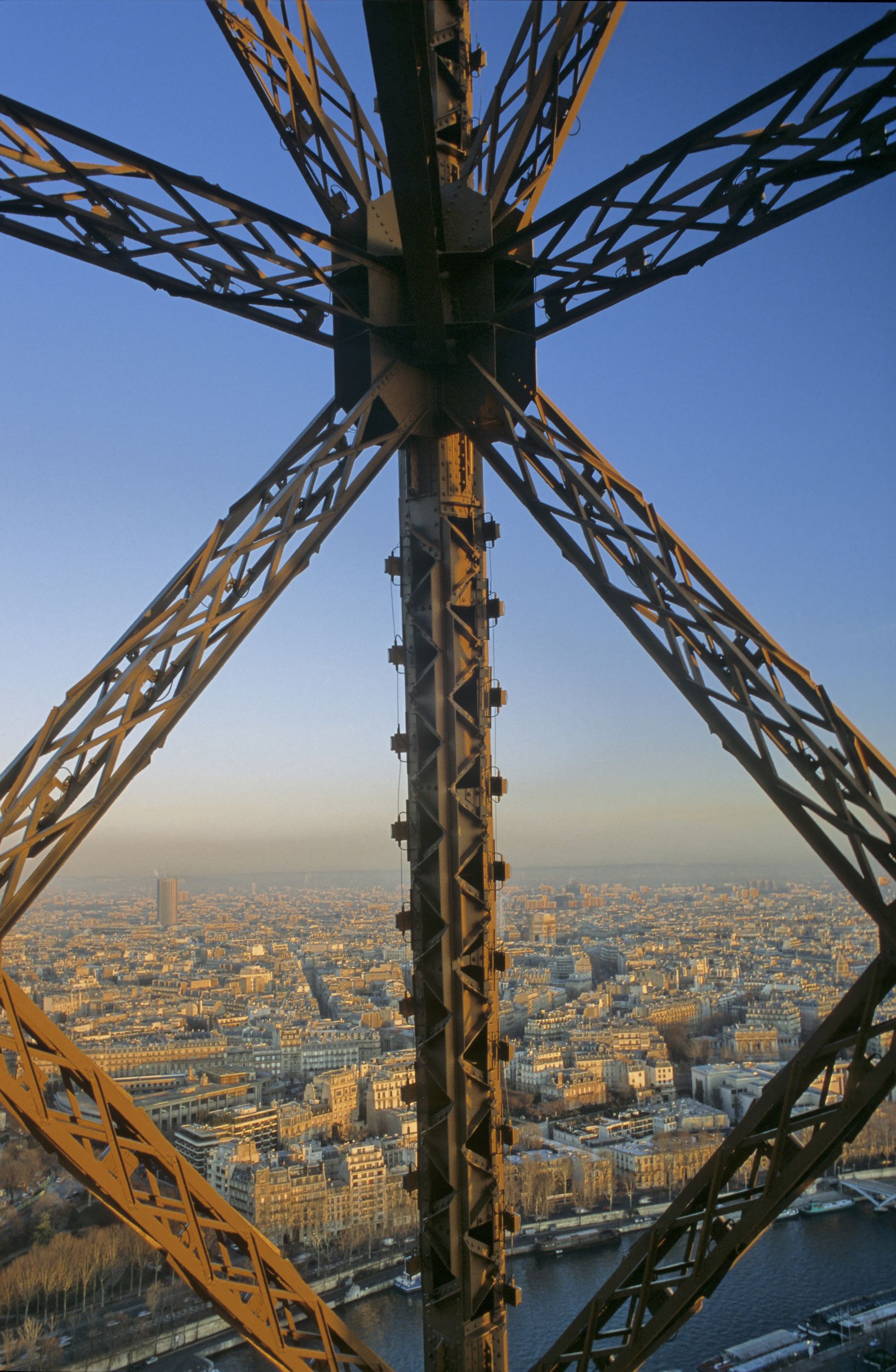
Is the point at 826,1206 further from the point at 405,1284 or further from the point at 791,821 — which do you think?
the point at 791,821

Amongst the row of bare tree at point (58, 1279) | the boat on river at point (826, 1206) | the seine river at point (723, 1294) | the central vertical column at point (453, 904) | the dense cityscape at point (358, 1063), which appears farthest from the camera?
the dense cityscape at point (358, 1063)

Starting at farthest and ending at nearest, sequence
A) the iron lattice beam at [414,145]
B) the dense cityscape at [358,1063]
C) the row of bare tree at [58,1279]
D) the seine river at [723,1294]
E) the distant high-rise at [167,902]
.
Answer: the distant high-rise at [167,902], the dense cityscape at [358,1063], the row of bare tree at [58,1279], the seine river at [723,1294], the iron lattice beam at [414,145]

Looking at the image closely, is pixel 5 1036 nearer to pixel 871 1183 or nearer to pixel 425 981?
pixel 425 981

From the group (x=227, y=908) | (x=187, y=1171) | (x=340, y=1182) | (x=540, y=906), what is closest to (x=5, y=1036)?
(x=187, y=1171)

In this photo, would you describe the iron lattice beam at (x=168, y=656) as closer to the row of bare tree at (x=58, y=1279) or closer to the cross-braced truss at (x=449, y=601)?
the cross-braced truss at (x=449, y=601)

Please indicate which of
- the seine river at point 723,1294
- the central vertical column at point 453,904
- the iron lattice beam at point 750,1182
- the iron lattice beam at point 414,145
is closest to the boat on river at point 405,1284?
the seine river at point 723,1294

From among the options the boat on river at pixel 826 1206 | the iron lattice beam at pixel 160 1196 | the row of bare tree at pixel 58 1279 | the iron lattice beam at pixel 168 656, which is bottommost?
the row of bare tree at pixel 58 1279

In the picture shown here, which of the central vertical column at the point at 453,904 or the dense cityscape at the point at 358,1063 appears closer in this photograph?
the central vertical column at the point at 453,904
